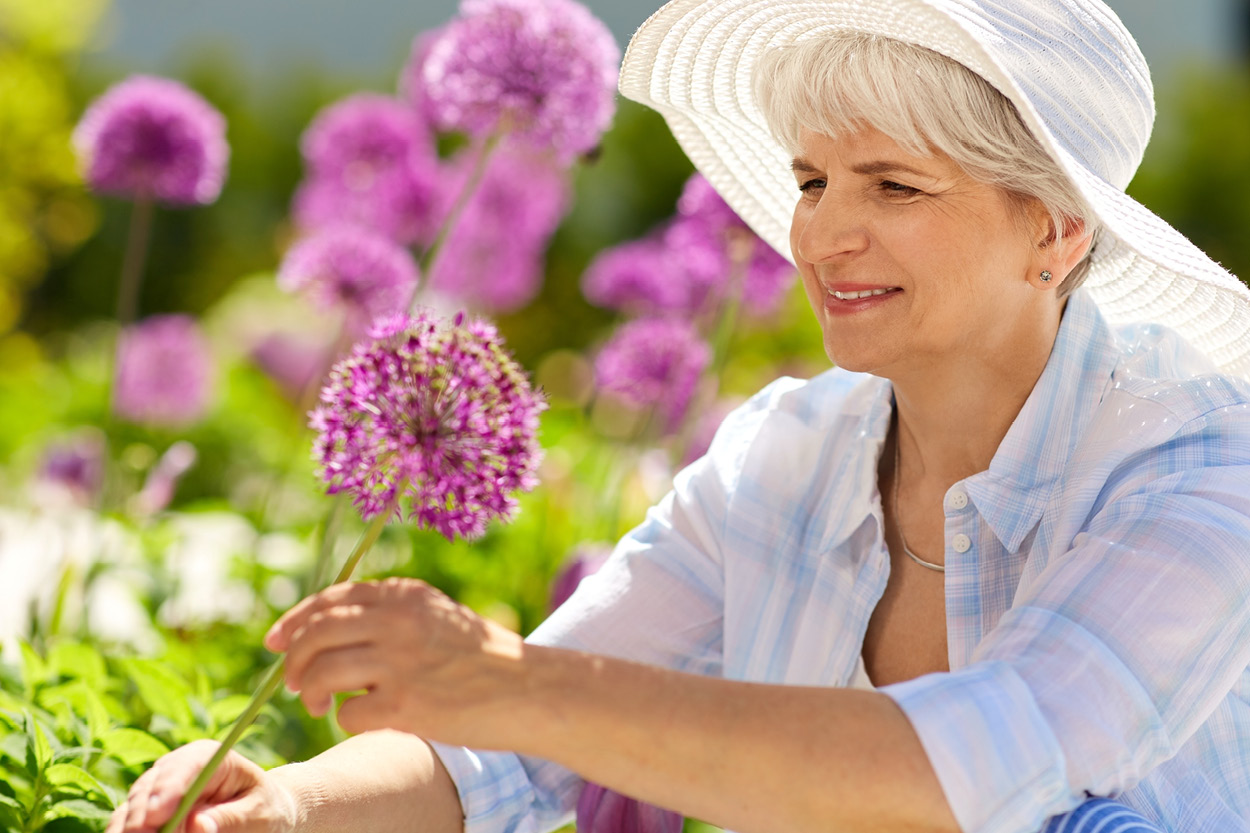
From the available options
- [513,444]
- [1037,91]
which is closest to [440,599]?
[513,444]

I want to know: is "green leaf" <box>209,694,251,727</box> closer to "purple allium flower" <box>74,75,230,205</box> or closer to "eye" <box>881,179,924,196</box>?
"eye" <box>881,179,924,196</box>

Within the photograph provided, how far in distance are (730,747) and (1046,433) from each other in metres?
0.77

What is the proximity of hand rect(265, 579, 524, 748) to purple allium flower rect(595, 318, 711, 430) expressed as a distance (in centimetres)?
178

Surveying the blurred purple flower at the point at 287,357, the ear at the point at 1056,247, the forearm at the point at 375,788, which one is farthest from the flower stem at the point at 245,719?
the blurred purple flower at the point at 287,357

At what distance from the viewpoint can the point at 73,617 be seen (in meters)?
2.84

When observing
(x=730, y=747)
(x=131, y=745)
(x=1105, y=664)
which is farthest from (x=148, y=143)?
(x=1105, y=664)

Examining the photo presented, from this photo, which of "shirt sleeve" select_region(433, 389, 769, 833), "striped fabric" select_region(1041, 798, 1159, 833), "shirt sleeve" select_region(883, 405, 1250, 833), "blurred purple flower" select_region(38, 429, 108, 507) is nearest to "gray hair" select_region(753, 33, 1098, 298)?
"shirt sleeve" select_region(883, 405, 1250, 833)

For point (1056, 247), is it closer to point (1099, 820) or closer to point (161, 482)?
point (1099, 820)

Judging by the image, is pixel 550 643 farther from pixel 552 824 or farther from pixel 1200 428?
pixel 1200 428

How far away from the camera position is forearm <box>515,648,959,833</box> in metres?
1.12

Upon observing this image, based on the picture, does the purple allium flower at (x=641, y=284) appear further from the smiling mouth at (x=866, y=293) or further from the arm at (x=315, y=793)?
the arm at (x=315, y=793)

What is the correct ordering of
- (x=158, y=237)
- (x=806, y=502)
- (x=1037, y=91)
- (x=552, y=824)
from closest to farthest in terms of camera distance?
1. (x=1037, y=91)
2. (x=552, y=824)
3. (x=806, y=502)
4. (x=158, y=237)

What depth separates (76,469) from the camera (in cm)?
352

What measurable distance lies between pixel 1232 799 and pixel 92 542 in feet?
7.76
